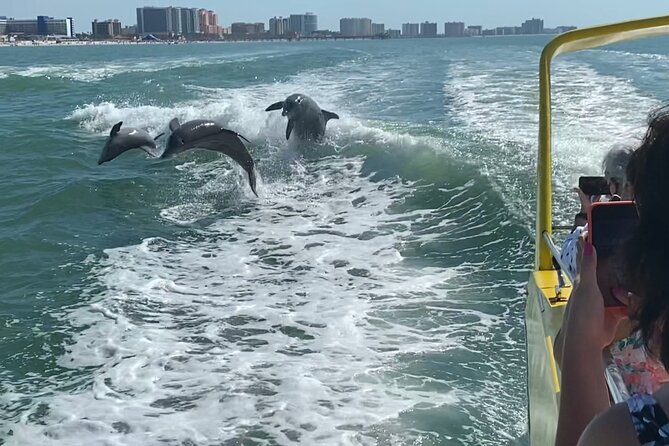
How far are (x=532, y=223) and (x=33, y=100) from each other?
1914 centimetres

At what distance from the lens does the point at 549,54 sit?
10.6ft

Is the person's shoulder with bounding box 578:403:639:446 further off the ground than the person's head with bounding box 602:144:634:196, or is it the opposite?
the person's head with bounding box 602:144:634:196

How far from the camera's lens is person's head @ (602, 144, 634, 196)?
296cm

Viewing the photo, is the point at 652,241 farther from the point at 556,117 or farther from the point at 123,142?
the point at 556,117

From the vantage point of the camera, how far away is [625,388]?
214cm

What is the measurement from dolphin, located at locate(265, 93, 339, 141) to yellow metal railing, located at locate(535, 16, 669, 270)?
10.3m

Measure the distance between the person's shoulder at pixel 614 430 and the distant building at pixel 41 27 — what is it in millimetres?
148588

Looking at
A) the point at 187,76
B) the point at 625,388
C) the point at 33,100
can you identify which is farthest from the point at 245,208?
the point at 187,76

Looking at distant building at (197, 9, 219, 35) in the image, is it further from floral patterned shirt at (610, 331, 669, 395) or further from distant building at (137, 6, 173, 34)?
floral patterned shirt at (610, 331, 669, 395)

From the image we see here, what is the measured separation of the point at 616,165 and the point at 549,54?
55 cm

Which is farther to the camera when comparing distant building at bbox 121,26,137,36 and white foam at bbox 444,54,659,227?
distant building at bbox 121,26,137,36

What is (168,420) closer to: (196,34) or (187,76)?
(187,76)

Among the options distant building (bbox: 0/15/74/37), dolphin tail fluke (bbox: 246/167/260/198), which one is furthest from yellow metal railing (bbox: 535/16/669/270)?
distant building (bbox: 0/15/74/37)

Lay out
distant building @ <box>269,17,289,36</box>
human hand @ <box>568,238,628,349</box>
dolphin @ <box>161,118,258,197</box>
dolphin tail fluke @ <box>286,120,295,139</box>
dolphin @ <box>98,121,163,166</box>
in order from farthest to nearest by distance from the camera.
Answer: distant building @ <box>269,17,289,36</box>
dolphin tail fluke @ <box>286,120,295,139</box>
dolphin @ <box>98,121,163,166</box>
dolphin @ <box>161,118,258,197</box>
human hand @ <box>568,238,628,349</box>
